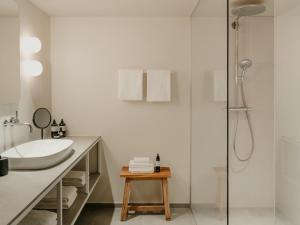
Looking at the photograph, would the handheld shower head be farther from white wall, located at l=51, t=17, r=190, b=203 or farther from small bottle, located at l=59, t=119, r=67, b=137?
small bottle, located at l=59, t=119, r=67, b=137

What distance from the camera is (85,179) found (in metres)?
2.77

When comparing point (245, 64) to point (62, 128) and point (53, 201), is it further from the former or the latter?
point (62, 128)

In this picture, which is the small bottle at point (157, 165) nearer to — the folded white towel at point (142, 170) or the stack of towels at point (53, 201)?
the folded white towel at point (142, 170)

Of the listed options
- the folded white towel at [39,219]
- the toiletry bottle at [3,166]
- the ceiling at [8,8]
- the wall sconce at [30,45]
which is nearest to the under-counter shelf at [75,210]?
the folded white towel at [39,219]

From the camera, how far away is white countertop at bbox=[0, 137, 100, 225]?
4.23 ft

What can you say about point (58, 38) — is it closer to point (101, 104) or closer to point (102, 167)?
point (101, 104)

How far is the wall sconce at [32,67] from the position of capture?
2785 mm

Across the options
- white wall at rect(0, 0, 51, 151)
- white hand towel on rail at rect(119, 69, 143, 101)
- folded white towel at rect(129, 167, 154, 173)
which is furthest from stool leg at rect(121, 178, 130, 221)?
white wall at rect(0, 0, 51, 151)

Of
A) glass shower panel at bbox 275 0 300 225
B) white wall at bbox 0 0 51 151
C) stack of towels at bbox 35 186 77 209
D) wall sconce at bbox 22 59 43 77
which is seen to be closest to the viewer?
glass shower panel at bbox 275 0 300 225

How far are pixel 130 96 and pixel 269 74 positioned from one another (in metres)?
1.77

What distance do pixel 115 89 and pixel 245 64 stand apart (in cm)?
185

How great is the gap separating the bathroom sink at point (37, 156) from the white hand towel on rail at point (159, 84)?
1.13 meters

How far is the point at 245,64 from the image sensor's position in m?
1.80

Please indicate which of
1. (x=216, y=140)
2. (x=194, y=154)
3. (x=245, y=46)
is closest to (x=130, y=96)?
(x=194, y=154)
